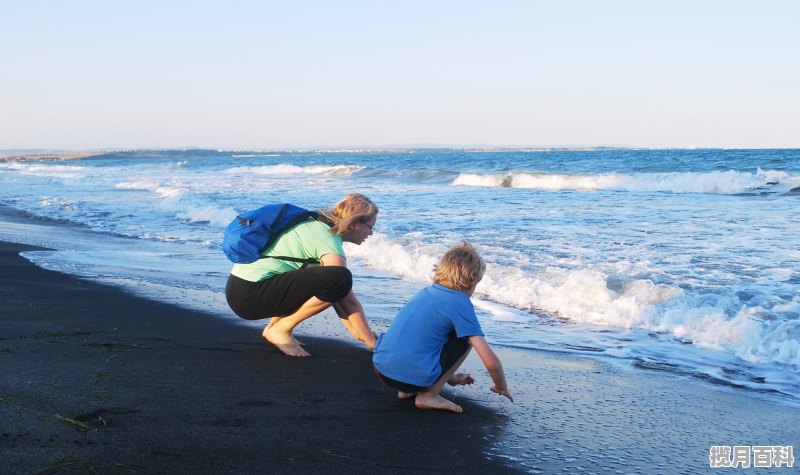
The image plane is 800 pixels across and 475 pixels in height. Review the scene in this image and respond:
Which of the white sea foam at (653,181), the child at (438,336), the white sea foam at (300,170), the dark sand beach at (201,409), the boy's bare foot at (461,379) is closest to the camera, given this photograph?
the dark sand beach at (201,409)

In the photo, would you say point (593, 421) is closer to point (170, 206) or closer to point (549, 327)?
point (549, 327)

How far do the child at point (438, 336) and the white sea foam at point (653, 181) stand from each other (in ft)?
75.8

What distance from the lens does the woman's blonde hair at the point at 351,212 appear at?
443cm

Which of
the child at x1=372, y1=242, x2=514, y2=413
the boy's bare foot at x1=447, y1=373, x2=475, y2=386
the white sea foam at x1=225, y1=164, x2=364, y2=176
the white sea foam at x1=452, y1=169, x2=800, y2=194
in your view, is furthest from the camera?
the white sea foam at x1=225, y1=164, x2=364, y2=176

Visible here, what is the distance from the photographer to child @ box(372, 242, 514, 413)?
366 centimetres

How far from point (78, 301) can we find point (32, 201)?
1928 cm

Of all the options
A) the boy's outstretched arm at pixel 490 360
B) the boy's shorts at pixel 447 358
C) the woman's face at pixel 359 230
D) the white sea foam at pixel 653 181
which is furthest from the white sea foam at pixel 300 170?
the boy's outstretched arm at pixel 490 360

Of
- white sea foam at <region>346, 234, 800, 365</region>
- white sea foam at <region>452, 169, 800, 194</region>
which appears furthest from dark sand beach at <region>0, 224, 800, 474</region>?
white sea foam at <region>452, 169, 800, 194</region>

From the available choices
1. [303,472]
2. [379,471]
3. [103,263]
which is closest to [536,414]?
[379,471]

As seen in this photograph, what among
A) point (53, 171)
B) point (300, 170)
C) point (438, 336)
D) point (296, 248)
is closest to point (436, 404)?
point (438, 336)

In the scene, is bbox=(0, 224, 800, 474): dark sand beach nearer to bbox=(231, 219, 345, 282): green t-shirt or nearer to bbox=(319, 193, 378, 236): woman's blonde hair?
bbox=(231, 219, 345, 282): green t-shirt

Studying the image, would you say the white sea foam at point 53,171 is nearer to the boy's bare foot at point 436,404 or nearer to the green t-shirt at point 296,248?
the green t-shirt at point 296,248

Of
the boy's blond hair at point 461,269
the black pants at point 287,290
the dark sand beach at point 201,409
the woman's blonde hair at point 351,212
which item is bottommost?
the dark sand beach at point 201,409

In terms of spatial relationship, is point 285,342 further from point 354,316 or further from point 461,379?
point 461,379
